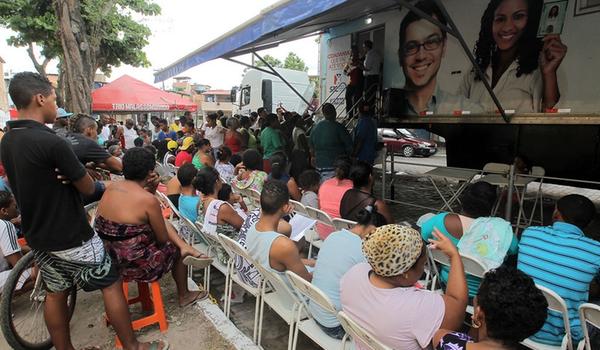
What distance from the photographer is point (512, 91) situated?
5000 millimetres

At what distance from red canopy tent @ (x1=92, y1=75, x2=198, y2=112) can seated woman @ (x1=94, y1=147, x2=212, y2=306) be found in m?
10.5

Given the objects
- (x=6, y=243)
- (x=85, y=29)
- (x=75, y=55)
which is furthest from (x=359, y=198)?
(x=85, y=29)

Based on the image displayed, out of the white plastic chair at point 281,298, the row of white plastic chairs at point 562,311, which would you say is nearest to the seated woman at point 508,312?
the row of white plastic chairs at point 562,311

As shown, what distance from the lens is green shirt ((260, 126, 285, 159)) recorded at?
6777mm

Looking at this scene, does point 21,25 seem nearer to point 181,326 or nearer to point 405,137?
point 181,326

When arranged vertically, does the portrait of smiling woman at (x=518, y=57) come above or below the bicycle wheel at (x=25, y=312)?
above

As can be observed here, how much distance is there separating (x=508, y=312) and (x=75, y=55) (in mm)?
8516

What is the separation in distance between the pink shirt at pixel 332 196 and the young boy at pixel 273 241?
1245mm

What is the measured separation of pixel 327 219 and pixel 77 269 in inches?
78.3

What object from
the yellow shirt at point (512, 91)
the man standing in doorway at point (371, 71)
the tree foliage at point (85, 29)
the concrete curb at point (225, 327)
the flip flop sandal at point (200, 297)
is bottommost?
the concrete curb at point (225, 327)

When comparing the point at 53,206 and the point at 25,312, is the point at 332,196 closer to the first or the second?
the point at 53,206

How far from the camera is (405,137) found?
59.4 ft

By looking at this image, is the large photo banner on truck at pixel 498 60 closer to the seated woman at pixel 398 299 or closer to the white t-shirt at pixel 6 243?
the seated woman at pixel 398 299

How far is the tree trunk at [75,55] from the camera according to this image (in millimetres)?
7211
